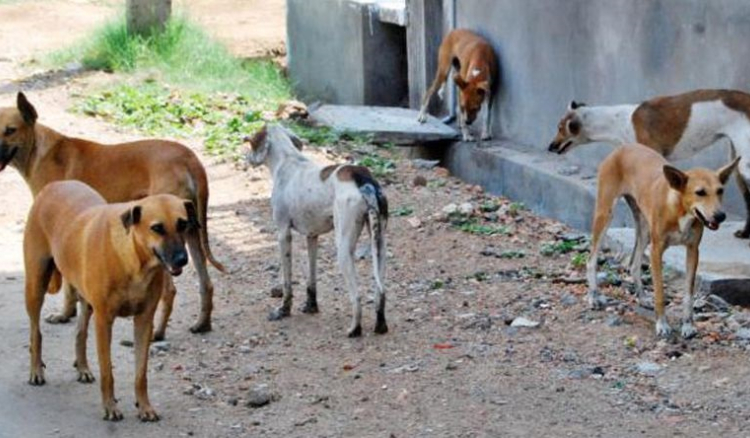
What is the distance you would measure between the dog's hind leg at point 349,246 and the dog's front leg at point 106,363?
1773 millimetres

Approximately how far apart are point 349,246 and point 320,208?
14.7 inches

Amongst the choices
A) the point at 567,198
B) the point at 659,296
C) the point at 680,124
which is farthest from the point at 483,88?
the point at 659,296

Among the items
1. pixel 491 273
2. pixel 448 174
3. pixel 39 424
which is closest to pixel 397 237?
pixel 491 273

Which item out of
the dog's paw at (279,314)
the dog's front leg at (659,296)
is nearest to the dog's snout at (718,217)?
the dog's front leg at (659,296)

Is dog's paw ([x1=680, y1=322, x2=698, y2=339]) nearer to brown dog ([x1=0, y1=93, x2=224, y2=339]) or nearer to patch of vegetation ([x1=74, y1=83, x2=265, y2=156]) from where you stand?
brown dog ([x1=0, y1=93, x2=224, y2=339])

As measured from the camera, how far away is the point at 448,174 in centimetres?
1462

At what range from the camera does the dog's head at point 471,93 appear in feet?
47.7

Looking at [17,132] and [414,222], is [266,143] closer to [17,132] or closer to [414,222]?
[17,132]

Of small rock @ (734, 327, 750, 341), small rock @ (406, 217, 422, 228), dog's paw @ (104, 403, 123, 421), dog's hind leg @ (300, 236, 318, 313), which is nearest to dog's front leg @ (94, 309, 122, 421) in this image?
dog's paw @ (104, 403, 123, 421)

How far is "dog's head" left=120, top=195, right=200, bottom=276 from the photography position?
703 cm

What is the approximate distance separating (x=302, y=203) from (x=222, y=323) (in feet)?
3.12

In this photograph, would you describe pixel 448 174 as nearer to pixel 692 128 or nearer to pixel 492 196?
pixel 492 196

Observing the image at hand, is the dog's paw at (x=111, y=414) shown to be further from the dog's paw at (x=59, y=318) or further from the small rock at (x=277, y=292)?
→ the small rock at (x=277, y=292)

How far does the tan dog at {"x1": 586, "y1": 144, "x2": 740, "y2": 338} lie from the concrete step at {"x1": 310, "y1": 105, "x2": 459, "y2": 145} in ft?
18.5
